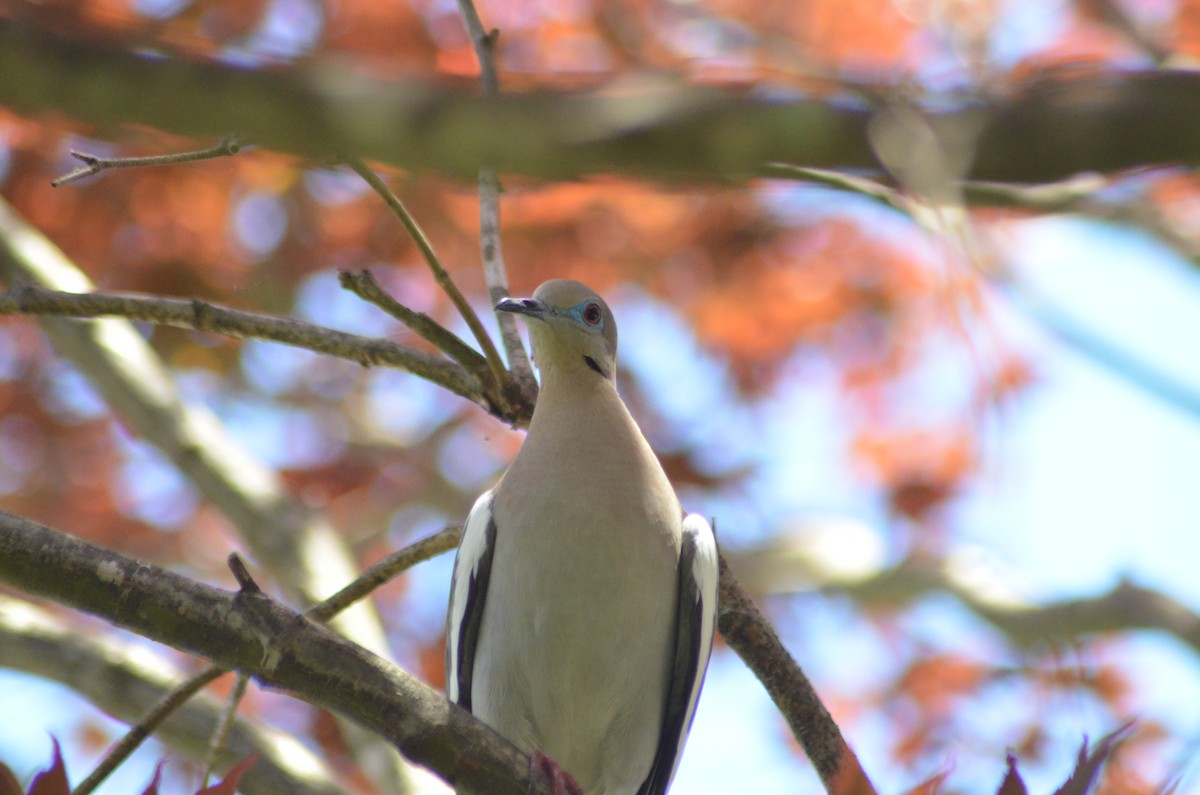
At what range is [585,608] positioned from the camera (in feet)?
11.3

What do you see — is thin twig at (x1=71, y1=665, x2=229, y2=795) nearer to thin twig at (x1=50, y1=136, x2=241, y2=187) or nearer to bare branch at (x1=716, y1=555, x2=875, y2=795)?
thin twig at (x1=50, y1=136, x2=241, y2=187)

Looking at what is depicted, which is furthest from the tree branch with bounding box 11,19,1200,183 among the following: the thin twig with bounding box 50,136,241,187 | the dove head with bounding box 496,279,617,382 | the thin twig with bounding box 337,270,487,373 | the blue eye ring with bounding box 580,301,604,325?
the blue eye ring with bounding box 580,301,604,325

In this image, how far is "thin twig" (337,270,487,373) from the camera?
9.64 feet

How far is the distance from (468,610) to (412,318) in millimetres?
1110

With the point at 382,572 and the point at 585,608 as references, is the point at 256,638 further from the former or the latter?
the point at 585,608

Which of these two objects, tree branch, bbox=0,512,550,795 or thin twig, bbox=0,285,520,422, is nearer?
A: tree branch, bbox=0,512,550,795

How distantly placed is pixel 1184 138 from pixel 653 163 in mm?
705

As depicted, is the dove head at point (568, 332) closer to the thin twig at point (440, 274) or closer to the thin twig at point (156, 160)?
the thin twig at point (440, 274)

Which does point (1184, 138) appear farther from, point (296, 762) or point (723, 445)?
point (723, 445)

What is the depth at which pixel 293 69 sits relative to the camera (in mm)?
1688

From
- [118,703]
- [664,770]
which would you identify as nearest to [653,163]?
[664,770]

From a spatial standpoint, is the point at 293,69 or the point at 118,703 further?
the point at 118,703

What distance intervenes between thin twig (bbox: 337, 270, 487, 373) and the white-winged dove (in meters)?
0.56

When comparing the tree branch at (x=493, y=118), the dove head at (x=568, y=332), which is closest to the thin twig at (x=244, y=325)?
the dove head at (x=568, y=332)
